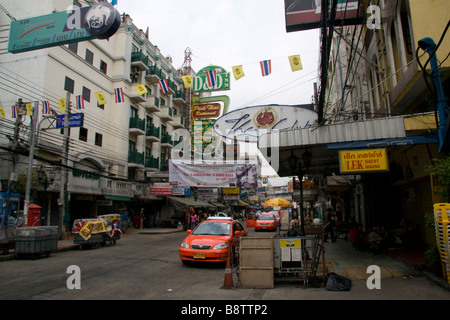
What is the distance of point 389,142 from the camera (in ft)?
25.8

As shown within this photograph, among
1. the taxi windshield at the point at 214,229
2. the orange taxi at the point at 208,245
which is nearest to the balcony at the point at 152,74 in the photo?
the taxi windshield at the point at 214,229

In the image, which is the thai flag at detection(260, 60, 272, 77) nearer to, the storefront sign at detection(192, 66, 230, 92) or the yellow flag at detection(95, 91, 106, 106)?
the yellow flag at detection(95, 91, 106, 106)

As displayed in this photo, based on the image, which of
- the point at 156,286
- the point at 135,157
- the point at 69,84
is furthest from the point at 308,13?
the point at 135,157

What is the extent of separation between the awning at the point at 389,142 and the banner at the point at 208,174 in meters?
11.0

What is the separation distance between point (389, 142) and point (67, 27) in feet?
35.1

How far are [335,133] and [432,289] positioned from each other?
4230mm

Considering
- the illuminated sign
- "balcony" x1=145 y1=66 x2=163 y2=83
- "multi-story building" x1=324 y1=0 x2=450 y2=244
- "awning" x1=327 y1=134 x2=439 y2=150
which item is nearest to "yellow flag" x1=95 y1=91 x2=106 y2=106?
the illuminated sign

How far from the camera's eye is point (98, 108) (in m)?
26.2

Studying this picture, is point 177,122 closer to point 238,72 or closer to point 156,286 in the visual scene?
point 238,72

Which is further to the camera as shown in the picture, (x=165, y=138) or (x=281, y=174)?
(x=165, y=138)

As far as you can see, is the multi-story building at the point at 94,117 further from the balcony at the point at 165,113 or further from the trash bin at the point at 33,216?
the trash bin at the point at 33,216

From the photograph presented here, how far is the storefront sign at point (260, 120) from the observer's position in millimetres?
10570
